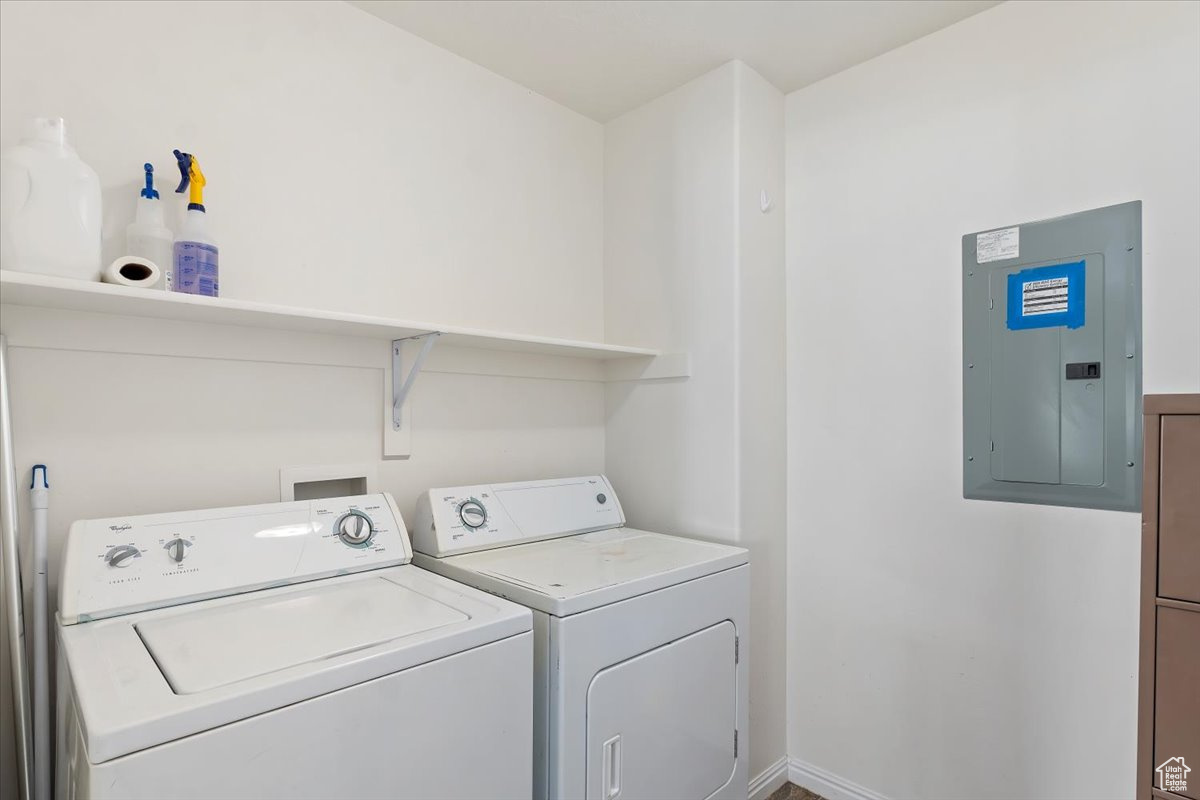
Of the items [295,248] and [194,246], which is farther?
[295,248]

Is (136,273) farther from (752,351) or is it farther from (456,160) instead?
(752,351)

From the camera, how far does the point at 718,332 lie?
2.10 m

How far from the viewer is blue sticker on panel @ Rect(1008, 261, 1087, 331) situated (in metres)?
1.66

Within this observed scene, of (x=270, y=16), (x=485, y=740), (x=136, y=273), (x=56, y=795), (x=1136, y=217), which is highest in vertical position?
(x=270, y=16)

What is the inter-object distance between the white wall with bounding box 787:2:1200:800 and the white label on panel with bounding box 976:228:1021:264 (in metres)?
0.05

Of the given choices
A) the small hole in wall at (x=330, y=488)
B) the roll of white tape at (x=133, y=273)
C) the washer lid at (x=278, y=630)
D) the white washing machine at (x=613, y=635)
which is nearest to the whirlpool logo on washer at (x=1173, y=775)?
the white washing machine at (x=613, y=635)

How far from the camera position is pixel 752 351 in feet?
6.89

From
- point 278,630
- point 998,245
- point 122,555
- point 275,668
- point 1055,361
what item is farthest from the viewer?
point 998,245

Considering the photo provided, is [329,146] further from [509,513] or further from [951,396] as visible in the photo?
[951,396]

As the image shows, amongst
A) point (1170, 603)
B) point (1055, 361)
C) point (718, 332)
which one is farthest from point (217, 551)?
point (1055, 361)

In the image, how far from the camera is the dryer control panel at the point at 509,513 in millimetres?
1757

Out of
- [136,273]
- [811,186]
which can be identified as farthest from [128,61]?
[811,186]

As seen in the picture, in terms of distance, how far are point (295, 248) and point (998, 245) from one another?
196 centimetres

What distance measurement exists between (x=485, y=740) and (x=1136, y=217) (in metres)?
1.94
